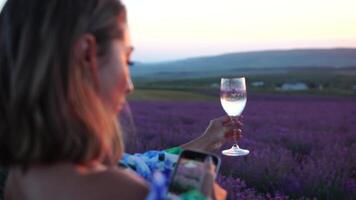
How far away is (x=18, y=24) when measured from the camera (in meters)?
1.50

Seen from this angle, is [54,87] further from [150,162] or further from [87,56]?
[150,162]

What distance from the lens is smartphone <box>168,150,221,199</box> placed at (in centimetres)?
158

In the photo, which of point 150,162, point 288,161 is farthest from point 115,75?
point 288,161

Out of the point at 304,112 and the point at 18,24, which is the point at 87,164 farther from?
the point at 304,112

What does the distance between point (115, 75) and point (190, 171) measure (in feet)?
0.98

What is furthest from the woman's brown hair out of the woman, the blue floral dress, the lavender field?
the lavender field

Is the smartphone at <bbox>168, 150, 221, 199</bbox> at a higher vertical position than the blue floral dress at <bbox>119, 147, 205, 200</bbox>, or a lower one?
higher

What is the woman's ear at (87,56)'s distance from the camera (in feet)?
4.74

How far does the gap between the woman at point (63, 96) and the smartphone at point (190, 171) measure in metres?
0.14

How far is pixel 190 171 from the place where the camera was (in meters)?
1.62

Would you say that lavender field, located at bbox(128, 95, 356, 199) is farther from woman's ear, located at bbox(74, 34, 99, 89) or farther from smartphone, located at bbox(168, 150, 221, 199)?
woman's ear, located at bbox(74, 34, 99, 89)

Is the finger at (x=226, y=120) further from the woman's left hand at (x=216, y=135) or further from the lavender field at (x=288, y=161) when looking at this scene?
the lavender field at (x=288, y=161)

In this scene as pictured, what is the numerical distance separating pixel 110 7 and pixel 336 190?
108 inches

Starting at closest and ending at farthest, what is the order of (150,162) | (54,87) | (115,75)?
1. (54,87)
2. (115,75)
3. (150,162)
